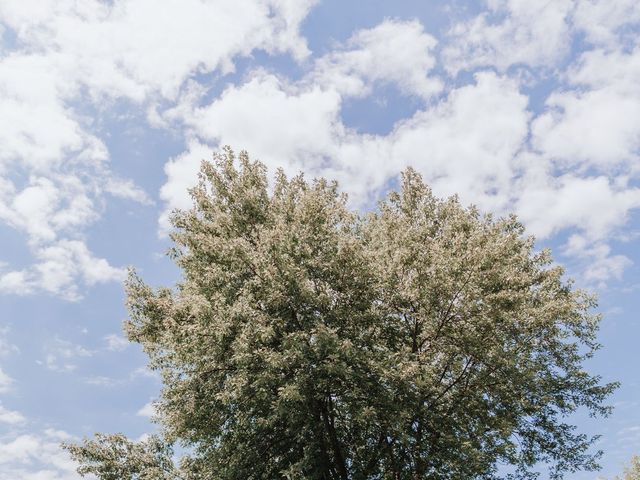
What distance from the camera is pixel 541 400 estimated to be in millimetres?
A: 22656

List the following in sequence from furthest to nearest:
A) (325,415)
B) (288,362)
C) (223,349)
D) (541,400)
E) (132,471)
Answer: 1. (132,471)
2. (541,400)
3. (325,415)
4. (223,349)
5. (288,362)

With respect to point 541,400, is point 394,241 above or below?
above

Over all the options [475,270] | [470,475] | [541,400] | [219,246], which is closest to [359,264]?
[475,270]

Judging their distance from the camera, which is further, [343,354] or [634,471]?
[634,471]

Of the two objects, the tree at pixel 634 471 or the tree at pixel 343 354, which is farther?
the tree at pixel 634 471

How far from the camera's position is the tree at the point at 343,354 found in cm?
1889

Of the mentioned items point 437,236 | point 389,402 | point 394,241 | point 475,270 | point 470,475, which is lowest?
point 470,475

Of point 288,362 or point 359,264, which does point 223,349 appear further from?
point 359,264

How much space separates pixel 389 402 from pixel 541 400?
8.28 metres

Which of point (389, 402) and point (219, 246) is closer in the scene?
point (389, 402)

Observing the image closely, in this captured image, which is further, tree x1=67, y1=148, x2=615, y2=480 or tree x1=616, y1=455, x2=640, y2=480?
tree x1=616, y1=455, x2=640, y2=480

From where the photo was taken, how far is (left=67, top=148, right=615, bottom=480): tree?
1889 centimetres

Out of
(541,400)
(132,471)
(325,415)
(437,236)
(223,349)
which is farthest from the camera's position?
(437,236)

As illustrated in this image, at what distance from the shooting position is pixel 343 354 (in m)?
18.2
